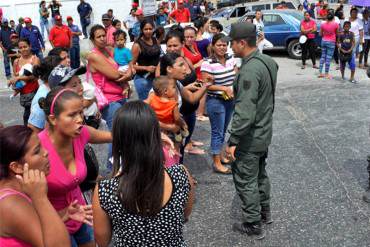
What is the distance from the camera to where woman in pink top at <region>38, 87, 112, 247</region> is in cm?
258

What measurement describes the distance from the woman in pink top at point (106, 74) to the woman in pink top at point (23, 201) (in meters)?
2.63

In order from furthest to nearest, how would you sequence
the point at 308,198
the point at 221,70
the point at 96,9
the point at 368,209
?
the point at 96,9 → the point at 221,70 → the point at 308,198 → the point at 368,209

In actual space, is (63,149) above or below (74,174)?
above

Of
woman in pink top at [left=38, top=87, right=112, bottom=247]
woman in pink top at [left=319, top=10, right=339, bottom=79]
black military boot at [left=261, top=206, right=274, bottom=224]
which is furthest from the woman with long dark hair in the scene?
woman in pink top at [left=319, top=10, right=339, bottom=79]

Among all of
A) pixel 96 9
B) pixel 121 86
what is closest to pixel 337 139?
pixel 121 86

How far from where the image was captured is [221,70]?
15.8 ft

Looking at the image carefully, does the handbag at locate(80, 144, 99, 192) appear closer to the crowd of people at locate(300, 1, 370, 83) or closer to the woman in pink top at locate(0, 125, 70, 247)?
the woman in pink top at locate(0, 125, 70, 247)

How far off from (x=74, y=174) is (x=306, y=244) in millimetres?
2285

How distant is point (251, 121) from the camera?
342 centimetres

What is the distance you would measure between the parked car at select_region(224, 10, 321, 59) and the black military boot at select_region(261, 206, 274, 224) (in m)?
9.83

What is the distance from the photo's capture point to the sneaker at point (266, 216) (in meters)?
3.97

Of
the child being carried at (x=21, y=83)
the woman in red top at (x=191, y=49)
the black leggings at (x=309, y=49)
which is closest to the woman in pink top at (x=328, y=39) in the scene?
the black leggings at (x=309, y=49)

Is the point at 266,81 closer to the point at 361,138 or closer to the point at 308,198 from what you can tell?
the point at 308,198

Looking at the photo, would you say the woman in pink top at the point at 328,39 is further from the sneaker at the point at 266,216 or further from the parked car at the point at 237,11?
the sneaker at the point at 266,216
